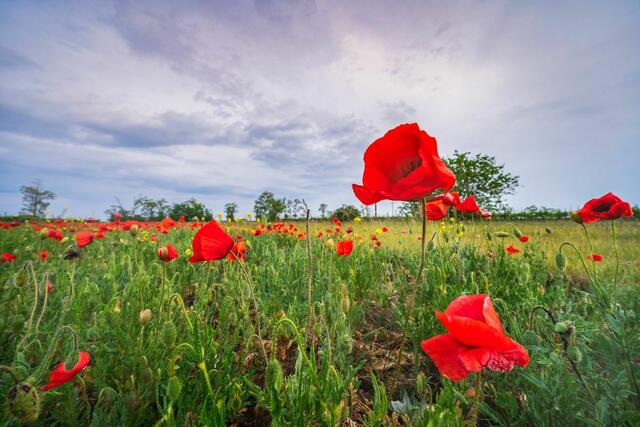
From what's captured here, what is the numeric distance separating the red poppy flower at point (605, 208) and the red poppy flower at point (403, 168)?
1482 millimetres

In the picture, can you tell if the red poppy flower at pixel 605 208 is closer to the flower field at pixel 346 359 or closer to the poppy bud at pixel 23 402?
the flower field at pixel 346 359

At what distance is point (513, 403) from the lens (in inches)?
44.6

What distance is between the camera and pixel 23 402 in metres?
0.92

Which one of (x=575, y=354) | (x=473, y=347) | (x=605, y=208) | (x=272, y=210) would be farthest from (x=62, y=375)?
(x=272, y=210)

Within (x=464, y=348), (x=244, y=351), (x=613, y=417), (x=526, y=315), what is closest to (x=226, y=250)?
(x=244, y=351)

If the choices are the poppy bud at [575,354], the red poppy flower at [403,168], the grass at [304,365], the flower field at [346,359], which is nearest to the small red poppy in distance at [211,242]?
the flower field at [346,359]

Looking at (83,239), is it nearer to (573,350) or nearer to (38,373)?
(38,373)

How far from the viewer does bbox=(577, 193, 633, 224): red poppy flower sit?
180 centimetres

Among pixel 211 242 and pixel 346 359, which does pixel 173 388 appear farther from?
pixel 346 359

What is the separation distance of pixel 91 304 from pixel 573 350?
2623 millimetres

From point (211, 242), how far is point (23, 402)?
0.73 m

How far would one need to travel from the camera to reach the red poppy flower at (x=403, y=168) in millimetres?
901

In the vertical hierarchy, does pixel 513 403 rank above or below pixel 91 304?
below

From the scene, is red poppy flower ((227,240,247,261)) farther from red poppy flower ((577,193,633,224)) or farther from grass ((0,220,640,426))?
red poppy flower ((577,193,633,224))
